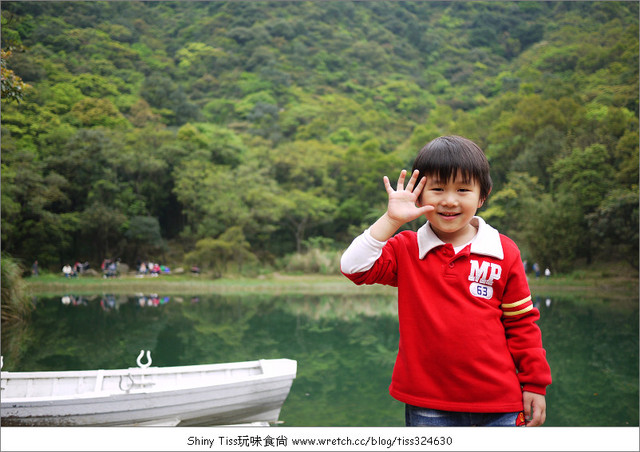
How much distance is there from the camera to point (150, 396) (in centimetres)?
326

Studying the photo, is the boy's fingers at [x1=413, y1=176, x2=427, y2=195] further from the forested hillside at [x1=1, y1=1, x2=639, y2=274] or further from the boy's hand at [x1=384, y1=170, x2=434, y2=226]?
the forested hillside at [x1=1, y1=1, x2=639, y2=274]

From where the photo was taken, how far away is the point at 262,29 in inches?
1083

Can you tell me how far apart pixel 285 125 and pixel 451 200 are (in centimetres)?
2222

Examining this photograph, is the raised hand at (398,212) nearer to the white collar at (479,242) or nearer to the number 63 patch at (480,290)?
the white collar at (479,242)

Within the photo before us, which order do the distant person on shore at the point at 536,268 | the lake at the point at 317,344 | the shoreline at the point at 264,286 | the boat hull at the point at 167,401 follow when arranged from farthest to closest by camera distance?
the distant person on shore at the point at 536,268 → the shoreline at the point at 264,286 → the lake at the point at 317,344 → the boat hull at the point at 167,401

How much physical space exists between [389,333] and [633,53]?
15767mm

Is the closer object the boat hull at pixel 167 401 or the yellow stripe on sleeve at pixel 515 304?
the yellow stripe on sleeve at pixel 515 304

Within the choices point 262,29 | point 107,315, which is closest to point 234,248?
point 107,315

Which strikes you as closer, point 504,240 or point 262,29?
point 504,240

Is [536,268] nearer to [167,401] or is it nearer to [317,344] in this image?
[317,344]

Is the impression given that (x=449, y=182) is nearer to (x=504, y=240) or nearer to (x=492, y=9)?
(x=504, y=240)

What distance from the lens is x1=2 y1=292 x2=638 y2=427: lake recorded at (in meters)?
4.30

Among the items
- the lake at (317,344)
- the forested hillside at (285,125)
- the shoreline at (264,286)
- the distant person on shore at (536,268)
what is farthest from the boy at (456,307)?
the distant person on shore at (536,268)

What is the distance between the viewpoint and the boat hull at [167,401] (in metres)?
3.09
